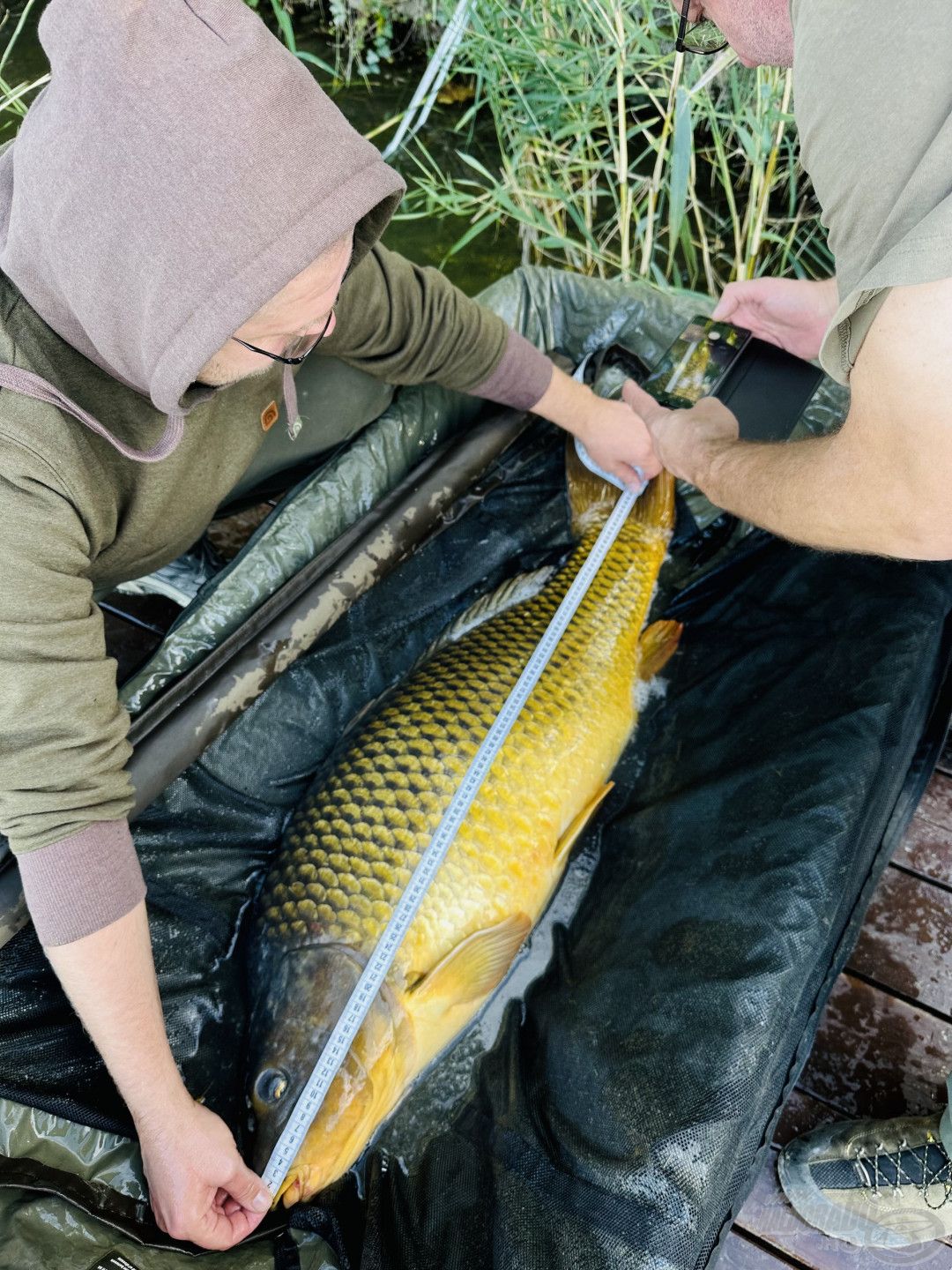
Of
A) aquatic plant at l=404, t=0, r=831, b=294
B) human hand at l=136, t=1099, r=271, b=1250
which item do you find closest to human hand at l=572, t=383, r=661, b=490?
aquatic plant at l=404, t=0, r=831, b=294

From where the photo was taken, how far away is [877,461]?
107 centimetres

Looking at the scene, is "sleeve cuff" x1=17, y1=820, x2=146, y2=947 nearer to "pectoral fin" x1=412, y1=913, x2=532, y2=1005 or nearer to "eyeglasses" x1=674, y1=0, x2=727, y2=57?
"pectoral fin" x1=412, y1=913, x2=532, y2=1005

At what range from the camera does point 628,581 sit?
1700 millimetres

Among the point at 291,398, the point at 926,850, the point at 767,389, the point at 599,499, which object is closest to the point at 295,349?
the point at 291,398

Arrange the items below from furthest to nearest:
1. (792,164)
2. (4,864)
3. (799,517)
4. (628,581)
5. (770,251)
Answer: (770,251), (792,164), (628,581), (799,517), (4,864)

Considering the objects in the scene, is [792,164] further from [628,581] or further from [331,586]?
[331,586]

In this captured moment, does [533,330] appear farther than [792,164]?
No

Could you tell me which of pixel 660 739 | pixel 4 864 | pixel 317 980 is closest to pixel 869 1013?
pixel 660 739

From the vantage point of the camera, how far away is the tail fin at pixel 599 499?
5.69ft

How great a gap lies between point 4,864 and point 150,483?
1.57ft

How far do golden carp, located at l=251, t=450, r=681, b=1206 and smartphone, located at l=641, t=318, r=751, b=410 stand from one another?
192mm

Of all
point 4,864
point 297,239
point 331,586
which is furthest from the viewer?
point 331,586

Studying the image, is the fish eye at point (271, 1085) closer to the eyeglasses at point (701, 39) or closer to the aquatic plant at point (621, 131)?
the eyeglasses at point (701, 39)

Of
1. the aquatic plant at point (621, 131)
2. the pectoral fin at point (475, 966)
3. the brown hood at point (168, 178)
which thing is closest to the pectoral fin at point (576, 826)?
the pectoral fin at point (475, 966)
